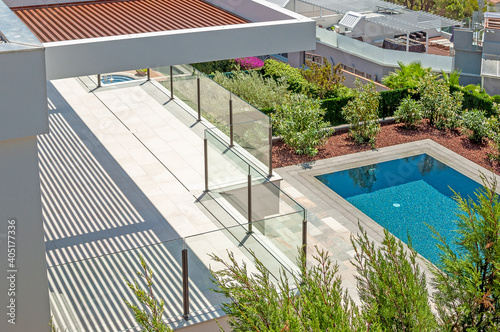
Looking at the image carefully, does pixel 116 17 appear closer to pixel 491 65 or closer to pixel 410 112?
pixel 410 112

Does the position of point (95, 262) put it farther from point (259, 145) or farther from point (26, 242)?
point (259, 145)

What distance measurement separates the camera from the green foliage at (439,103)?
20.4 meters

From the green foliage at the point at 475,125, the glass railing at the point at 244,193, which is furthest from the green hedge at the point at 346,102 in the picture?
the glass railing at the point at 244,193

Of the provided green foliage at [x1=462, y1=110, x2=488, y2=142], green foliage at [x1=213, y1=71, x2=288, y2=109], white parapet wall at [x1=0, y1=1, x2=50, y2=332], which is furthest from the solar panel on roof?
white parapet wall at [x1=0, y1=1, x2=50, y2=332]

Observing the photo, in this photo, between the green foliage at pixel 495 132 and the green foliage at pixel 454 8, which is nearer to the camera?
the green foliage at pixel 495 132

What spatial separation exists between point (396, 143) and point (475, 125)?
7.98 feet

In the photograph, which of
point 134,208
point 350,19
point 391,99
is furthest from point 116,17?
point 350,19

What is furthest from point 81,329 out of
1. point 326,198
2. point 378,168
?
point 378,168

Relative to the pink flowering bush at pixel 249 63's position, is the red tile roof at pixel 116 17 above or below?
above

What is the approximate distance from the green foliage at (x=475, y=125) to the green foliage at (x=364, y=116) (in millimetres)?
2736

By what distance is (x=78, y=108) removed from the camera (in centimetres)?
1708

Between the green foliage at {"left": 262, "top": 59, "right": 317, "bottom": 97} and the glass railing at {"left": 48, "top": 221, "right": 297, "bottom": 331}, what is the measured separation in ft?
41.6

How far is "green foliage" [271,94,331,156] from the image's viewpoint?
60.4 feet

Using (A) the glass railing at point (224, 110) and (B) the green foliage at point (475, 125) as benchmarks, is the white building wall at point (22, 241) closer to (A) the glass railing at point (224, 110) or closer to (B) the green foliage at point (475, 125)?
(A) the glass railing at point (224, 110)
